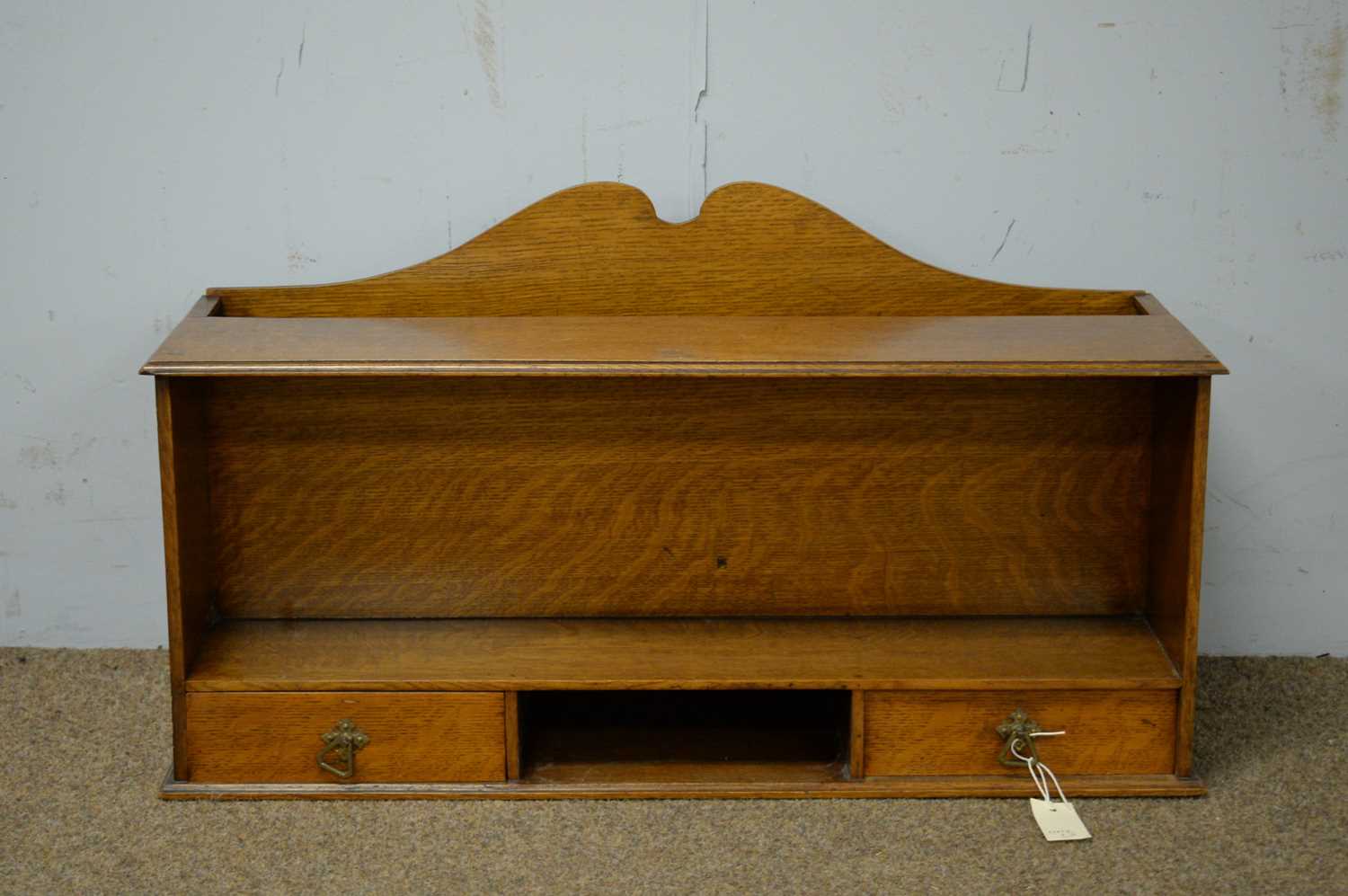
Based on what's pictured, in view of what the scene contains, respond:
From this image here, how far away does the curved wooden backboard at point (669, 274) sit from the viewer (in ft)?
7.15

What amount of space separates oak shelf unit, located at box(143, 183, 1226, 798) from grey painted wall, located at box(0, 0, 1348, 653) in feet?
0.42

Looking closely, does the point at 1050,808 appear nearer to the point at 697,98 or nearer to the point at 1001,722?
the point at 1001,722

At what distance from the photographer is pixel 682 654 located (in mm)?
2102

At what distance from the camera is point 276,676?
6.70 ft

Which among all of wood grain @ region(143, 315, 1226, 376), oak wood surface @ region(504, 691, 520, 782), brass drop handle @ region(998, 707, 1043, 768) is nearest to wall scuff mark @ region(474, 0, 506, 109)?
wood grain @ region(143, 315, 1226, 376)

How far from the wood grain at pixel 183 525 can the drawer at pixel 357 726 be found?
5 centimetres

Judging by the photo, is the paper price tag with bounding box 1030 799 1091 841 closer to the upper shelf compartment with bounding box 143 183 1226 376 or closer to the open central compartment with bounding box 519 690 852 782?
the open central compartment with bounding box 519 690 852 782

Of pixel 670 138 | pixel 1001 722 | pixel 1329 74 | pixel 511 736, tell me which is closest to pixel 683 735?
pixel 511 736

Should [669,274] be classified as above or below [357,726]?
above

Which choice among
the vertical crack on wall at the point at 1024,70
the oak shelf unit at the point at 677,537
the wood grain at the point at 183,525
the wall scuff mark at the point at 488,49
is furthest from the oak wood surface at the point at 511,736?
the vertical crack on wall at the point at 1024,70

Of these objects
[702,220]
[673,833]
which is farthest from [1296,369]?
[673,833]

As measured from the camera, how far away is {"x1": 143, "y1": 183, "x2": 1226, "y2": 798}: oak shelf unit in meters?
2.05

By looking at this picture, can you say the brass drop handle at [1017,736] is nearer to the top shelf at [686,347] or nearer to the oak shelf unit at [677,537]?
the oak shelf unit at [677,537]

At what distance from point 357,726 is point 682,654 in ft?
1.46
